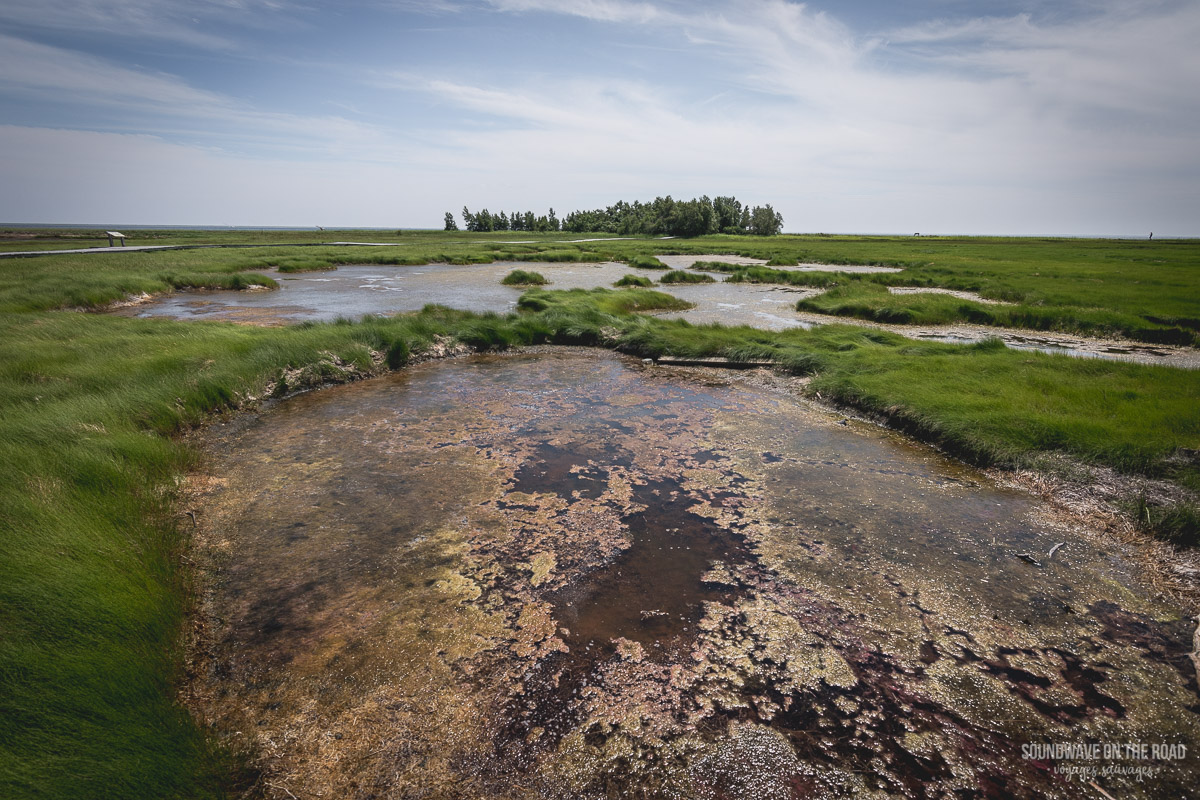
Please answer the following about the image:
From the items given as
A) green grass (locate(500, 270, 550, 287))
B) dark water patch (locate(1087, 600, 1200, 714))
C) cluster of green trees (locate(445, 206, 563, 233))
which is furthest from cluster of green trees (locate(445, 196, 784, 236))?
dark water patch (locate(1087, 600, 1200, 714))

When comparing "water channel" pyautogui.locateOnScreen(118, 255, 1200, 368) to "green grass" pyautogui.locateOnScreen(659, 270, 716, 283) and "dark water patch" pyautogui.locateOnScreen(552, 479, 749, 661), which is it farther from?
"dark water patch" pyautogui.locateOnScreen(552, 479, 749, 661)

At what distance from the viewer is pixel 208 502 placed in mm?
5863

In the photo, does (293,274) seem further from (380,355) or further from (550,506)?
(550,506)

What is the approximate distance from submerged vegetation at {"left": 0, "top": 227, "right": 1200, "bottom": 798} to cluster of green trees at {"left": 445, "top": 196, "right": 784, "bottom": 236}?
8252 cm

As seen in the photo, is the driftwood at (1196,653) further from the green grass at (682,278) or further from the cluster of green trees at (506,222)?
the cluster of green trees at (506,222)

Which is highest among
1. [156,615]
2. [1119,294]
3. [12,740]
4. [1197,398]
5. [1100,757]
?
[1119,294]

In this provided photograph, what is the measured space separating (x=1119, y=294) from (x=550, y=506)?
26.9 metres

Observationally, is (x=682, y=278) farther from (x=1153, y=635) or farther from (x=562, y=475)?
(x=1153, y=635)

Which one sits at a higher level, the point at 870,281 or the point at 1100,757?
the point at 870,281

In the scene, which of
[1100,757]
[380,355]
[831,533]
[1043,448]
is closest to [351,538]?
A: [831,533]

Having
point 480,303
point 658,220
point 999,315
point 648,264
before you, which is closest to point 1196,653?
point 999,315

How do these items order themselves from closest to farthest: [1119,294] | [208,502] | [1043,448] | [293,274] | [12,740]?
[12,740], [208,502], [1043,448], [1119,294], [293,274]

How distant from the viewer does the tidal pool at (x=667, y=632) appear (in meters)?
3.04

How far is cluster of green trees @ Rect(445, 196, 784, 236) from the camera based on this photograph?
9831 centimetres
